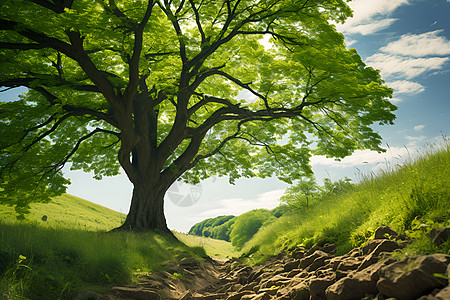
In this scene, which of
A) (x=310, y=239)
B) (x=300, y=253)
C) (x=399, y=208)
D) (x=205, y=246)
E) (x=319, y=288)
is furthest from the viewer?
(x=205, y=246)

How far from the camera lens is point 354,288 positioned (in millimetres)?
3129

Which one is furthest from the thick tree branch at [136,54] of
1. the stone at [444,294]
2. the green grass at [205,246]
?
the stone at [444,294]

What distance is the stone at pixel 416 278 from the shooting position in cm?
252

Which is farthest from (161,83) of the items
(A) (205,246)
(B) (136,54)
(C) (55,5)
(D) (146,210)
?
(A) (205,246)

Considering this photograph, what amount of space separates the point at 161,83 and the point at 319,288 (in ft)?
32.9

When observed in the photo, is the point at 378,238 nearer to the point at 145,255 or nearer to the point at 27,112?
the point at 145,255

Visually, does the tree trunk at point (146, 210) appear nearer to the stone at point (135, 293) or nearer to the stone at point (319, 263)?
the stone at point (135, 293)

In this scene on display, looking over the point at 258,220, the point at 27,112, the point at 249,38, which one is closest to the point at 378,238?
the point at 249,38

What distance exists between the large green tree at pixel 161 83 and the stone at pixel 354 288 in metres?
8.64

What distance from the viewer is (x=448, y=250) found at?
2996 millimetres

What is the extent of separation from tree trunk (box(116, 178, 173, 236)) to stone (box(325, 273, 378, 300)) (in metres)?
11.4

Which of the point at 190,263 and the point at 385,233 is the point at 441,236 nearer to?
the point at 385,233

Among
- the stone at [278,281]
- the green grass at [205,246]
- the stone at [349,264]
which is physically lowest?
the green grass at [205,246]

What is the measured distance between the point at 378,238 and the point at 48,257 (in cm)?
543
